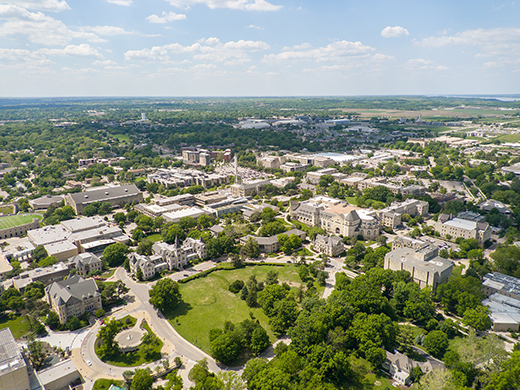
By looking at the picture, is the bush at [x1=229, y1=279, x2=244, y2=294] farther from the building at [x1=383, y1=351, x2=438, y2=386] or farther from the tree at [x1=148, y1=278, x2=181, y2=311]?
the building at [x1=383, y1=351, x2=438, y2=386]

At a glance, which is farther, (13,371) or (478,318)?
(478,318)

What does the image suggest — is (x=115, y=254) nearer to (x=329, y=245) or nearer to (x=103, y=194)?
(x=103, y=194)

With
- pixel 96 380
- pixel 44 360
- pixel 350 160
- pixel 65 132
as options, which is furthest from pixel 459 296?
pixel 65 132

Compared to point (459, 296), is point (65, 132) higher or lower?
higher

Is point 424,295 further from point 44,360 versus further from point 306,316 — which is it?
point 44,360

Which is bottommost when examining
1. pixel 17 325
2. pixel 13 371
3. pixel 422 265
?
pixel 17 325

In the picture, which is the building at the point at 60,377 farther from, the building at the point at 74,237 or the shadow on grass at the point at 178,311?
the building at the point at 74,237

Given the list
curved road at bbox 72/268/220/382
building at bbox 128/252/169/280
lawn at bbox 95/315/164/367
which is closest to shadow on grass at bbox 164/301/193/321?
curved road at bbox 72/268/220/382

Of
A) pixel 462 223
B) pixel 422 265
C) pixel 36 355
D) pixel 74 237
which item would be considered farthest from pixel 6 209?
pixel 462 223
